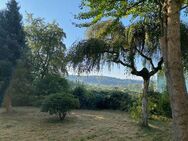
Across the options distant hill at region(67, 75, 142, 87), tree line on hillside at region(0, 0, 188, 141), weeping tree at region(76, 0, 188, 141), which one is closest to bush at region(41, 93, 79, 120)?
tree line on hillside at region(0, 0, 188, 141)

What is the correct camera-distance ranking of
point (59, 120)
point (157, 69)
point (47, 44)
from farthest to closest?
1. point (47, 44)
2. point (59, 120)
3. point (157, 69)

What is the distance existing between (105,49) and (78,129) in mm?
3045

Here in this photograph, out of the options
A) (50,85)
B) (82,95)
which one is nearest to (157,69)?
(82,95)

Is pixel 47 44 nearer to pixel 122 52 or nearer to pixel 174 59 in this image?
pixel 122 52

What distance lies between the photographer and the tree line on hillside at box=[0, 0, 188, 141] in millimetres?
5164

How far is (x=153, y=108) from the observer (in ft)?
46.3

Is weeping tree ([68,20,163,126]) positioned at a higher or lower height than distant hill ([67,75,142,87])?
higher

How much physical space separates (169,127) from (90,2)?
684 centimetres

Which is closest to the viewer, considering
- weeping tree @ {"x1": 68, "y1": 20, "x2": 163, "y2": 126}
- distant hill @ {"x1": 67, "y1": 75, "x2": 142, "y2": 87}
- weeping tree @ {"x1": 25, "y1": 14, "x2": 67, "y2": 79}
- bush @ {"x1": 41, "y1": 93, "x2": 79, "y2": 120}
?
weeping tree @ {"x1": 68, "y1": 20, "x2": 163, "y2": 126}

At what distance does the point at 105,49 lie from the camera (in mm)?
11898

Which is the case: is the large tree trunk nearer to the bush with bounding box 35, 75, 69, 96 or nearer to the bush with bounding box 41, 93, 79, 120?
the bush with bounding box 41, 93, 79, 120

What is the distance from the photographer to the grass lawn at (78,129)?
1045 cm

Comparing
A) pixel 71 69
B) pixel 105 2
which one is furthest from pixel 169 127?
pixel 105 2

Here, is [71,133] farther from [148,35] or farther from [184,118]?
[184,118]
